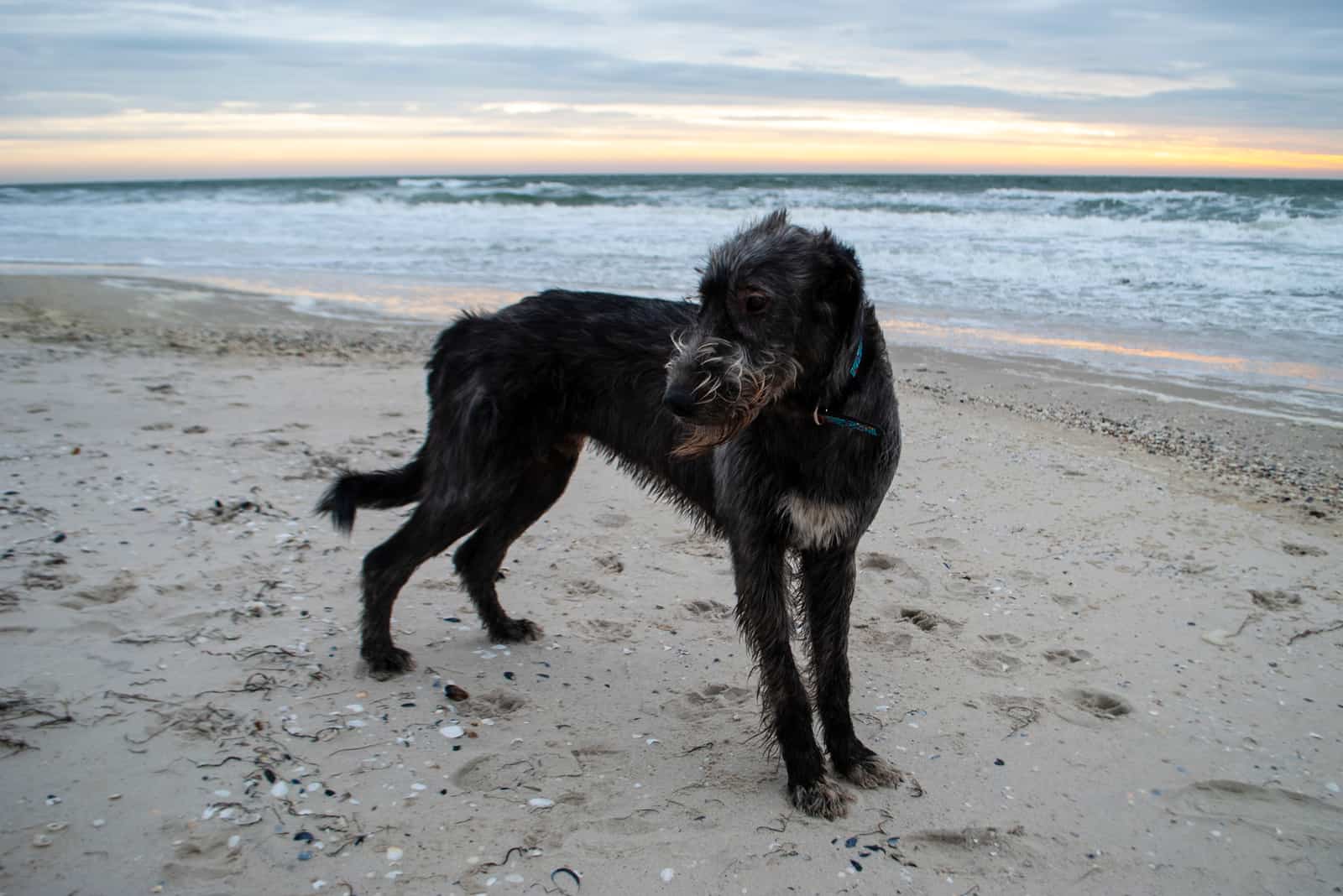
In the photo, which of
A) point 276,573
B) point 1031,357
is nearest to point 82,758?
point 276,573

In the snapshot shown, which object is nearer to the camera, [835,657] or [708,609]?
[835,657]

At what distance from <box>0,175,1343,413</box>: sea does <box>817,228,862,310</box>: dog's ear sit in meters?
0.43

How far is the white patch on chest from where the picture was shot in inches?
117

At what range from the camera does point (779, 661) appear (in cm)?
312

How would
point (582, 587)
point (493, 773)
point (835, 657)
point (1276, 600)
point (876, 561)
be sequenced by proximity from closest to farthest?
point (493, 773) < point (835, 657) < point (1276, 600) < point (582, 587) < point (876, 561)

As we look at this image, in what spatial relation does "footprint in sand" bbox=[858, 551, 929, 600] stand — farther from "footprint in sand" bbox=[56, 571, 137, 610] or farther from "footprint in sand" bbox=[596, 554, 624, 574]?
"footprint in sand" bbox=[56, 571, 137, 610]

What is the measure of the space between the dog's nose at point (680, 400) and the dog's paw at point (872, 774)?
4.75 feet

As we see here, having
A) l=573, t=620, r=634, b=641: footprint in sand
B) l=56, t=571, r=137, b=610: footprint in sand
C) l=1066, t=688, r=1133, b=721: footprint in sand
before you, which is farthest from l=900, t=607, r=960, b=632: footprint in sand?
l=56, t=571, r=137, b=610: footprint in sand

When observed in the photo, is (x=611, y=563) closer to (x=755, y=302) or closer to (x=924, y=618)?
(x=924, y=618)

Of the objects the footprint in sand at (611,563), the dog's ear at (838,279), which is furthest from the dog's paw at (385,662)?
the dog's ear at (838,279)

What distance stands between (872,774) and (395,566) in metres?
1.97

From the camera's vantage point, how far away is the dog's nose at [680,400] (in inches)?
101

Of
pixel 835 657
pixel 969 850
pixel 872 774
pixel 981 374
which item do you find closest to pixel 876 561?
pixel 835 657

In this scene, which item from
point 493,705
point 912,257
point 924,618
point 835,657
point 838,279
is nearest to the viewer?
point 838,279
